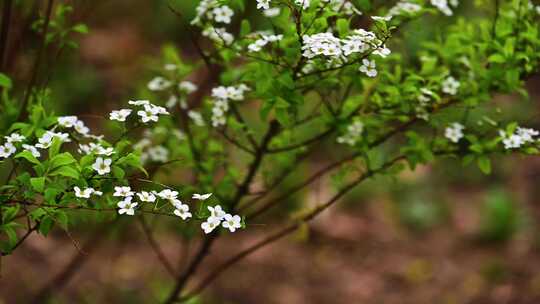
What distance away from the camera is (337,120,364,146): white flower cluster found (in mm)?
2480

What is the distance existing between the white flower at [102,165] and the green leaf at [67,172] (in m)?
0.05

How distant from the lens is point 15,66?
3000 millimetres

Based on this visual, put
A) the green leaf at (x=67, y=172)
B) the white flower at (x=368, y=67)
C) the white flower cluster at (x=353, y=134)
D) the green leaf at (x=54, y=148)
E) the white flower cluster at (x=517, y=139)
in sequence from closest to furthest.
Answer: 1. the green leaf at (x=67, y=172)
2. the green leaf at (x=54, y=148)
3. the white flower at (x=368, y=67)
4. the white flower cluster at (x=517, y=139)
5. the white flower cluster at (x=353, y=134)

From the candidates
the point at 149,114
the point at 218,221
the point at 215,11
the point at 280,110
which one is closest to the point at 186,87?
the point at 215,11

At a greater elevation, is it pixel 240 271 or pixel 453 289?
pixel 453 289

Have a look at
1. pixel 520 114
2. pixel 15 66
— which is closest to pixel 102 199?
pixel 15 66

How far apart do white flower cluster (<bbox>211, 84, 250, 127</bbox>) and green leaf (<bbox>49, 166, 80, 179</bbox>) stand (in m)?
0.68

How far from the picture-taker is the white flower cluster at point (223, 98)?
2309 millimetres

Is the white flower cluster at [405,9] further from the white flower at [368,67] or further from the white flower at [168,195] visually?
the white flower at [168,195]

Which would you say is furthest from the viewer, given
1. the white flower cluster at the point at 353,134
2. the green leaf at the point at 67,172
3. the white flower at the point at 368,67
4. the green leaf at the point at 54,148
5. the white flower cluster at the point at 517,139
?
the white flower cluster at the point at 353,134

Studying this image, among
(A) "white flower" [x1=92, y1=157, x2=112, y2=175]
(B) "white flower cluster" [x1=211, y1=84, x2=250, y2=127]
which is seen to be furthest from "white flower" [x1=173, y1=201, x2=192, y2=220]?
(B) "white flower cluster" [x1=211, y1=84, x2=250, y2=127]

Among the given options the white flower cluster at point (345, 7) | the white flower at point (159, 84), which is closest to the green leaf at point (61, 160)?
the white flower at point (159, 84)

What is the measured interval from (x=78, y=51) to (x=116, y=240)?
6.38ft

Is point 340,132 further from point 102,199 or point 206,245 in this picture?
point 102,199
